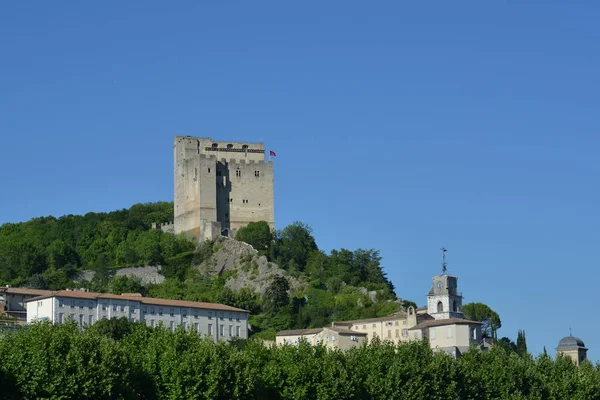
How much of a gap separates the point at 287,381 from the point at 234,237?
2459 inches

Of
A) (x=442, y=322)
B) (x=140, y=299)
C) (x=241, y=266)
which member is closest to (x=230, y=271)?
(x=241, y=266)

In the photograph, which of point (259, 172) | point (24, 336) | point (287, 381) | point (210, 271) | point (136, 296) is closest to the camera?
point (24, 336)

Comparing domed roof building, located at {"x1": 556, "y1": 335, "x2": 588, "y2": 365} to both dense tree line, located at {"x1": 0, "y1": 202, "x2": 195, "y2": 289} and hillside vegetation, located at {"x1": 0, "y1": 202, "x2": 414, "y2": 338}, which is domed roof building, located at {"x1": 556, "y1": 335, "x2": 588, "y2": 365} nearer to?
hillside vegetation, located at {"x1": 0, "y1": 202, "x2": 414, "y2": 338}

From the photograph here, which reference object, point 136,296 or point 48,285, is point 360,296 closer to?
point 136,296

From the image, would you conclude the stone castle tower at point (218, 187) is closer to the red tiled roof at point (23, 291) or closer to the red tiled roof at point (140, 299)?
the red tiled roof at point (140, 299)

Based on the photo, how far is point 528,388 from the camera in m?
85.2

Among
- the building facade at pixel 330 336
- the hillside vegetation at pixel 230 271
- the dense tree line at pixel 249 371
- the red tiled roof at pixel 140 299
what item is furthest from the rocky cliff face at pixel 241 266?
the dense tree line at pixel 249 371

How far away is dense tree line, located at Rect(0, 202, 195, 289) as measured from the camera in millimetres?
131875

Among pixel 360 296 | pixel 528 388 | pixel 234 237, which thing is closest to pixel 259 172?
pixel 234 237

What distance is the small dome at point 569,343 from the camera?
385 ft

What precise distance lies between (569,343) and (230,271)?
33.0 m

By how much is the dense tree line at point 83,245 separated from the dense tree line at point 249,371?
52.0 metres

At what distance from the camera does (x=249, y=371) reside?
230ft

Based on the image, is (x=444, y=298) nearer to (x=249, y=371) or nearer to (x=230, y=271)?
(x=230, y=271)
